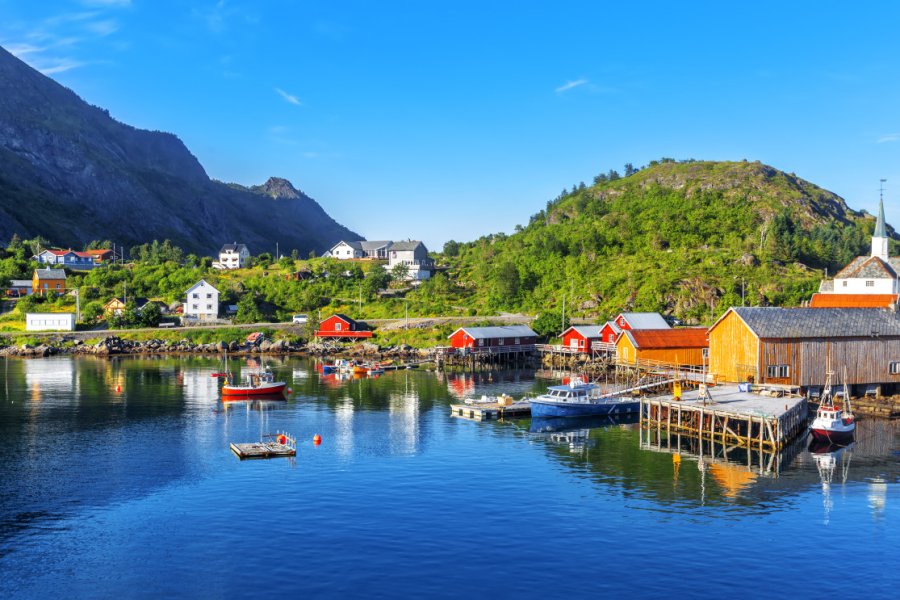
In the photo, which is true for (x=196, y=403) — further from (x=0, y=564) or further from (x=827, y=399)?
(x=827, y=399)

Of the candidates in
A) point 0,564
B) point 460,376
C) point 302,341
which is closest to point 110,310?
point 302,341

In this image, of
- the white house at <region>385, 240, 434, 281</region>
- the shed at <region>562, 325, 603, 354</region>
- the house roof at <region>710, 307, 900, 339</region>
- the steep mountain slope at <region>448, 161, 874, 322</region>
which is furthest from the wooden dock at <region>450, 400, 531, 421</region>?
the white house at <region>385, 240, 434, 281</region>

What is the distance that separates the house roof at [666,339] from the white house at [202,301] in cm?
8694

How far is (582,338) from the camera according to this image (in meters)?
99.0

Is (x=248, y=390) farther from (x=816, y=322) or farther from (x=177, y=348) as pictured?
(x=177, y=348)

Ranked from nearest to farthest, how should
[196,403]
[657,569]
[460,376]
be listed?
[657,569], [196,403], [460,376]

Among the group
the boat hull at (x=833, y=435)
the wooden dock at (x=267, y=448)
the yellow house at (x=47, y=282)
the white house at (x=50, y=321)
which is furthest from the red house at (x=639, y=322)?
the yellow house at (x=47, y=282)

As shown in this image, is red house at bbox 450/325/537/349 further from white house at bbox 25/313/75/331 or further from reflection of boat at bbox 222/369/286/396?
white house at bbox 25/313/75/331

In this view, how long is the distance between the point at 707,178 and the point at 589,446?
13384 cm

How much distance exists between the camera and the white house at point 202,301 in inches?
5679

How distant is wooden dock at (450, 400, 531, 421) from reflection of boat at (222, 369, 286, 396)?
19199mm

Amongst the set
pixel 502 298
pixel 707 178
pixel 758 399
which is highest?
pixel 707 178

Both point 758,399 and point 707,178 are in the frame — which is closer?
point 758,399

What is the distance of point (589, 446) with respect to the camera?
173 ft
